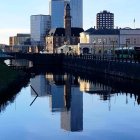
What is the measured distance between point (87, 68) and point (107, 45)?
217ft

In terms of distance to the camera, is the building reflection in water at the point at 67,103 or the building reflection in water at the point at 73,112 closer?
the building reflection in water at the point at 73,112

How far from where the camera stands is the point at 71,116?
42094mm

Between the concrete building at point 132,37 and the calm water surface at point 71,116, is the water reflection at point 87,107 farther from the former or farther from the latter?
the concrete building at point 132,37

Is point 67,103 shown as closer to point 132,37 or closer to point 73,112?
point 73,112

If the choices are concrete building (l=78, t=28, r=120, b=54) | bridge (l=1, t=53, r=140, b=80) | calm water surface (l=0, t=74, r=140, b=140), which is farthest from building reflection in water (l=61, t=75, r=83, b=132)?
concrete building (l=78, t=28, r=120, b=54)

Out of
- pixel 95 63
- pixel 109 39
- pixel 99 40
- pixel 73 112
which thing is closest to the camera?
pixel 73 112

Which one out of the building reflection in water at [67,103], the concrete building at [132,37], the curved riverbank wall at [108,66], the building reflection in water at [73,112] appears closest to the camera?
the building reflection in water at [73,112]

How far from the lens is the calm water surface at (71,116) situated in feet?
110

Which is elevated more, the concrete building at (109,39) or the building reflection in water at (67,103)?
the concrete building at (109,39)

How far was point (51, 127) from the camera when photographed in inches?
1431

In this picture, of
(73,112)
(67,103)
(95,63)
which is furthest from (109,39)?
(73,112)

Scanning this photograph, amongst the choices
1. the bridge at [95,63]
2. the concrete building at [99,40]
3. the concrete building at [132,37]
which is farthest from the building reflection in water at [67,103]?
the concrete building at [132,37]

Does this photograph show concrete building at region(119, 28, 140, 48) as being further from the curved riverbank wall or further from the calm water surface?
the calm water surface

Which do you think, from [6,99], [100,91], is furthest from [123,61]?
[6,99]
